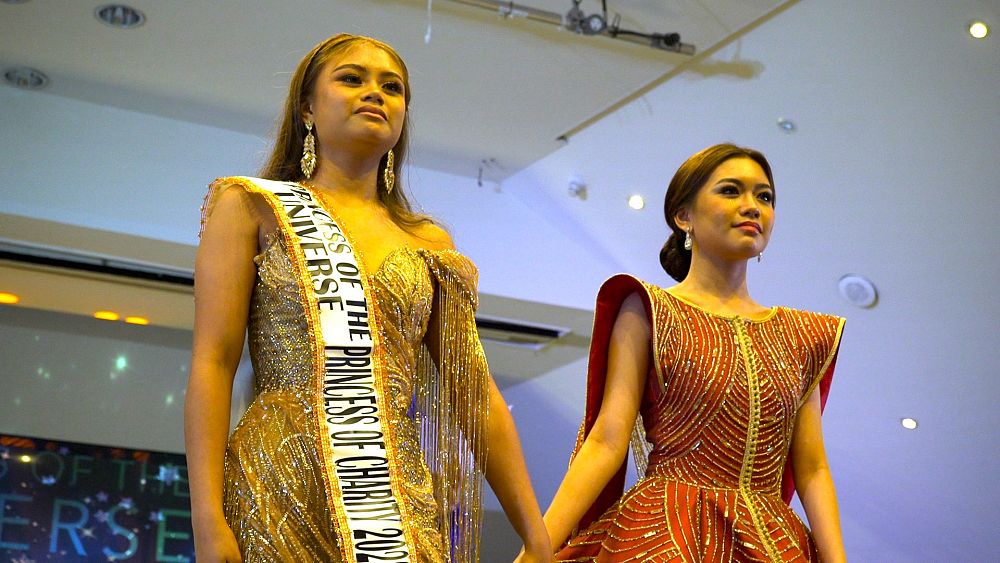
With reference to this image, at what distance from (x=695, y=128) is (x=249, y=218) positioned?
4.14 metres

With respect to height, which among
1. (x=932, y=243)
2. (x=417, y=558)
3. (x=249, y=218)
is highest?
(x=932, y=243)

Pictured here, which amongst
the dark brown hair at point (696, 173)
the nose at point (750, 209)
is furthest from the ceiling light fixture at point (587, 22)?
the nose at point (750, 209)

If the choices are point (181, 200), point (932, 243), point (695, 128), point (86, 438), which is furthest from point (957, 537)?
point (86, 438)

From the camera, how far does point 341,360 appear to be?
6.70 feet

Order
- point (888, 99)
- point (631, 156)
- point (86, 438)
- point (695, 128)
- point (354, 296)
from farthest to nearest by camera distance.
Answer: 1. point (86, 438)
2. point (631, 156)
3. point (695, 128)
4. point (888, 99)
5. point (354, 296)

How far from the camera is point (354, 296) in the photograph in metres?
2.09

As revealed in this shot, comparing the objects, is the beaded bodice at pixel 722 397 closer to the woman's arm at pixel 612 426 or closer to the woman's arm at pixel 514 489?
the woman's arm at pixel 612 426

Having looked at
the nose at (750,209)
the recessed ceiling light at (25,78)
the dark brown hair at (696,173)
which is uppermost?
the recessed ceiling light at (25,78)

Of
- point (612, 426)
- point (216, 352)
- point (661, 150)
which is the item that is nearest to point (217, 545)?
point (216, 352)

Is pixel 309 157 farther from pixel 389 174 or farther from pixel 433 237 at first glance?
pixel 433 237

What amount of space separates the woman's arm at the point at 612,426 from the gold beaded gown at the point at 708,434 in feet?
0.12

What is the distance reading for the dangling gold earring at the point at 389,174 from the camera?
7.68 ft

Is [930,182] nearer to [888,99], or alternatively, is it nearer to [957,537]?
[888,99]

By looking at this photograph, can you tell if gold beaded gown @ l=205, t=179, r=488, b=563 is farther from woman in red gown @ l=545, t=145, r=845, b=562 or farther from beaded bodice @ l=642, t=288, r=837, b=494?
beaded bodice @ l=642, t=288, r=837, b=494
